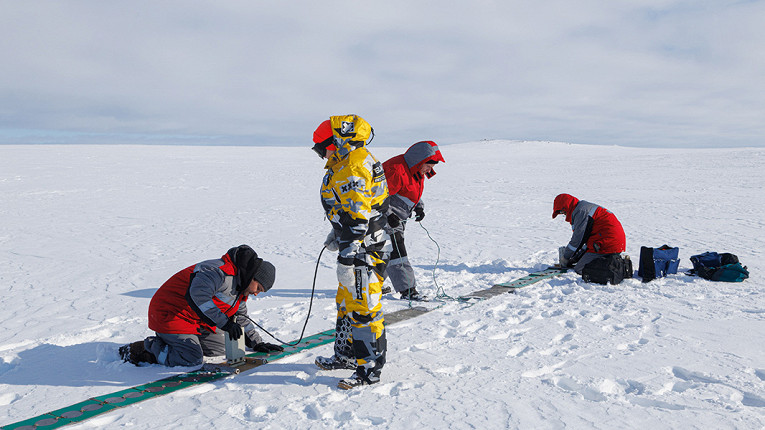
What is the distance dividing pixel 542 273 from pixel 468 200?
946 cm

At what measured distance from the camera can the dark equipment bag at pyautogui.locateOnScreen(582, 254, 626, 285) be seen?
21.9ft

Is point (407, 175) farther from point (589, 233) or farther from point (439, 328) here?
point (589, 233)

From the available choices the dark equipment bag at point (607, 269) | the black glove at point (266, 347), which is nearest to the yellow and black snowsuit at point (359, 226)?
the black glove at point (266, 347)

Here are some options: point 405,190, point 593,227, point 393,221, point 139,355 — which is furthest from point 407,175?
point 139,355

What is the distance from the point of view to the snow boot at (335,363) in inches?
159

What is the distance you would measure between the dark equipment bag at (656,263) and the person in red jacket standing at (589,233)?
0.30 m

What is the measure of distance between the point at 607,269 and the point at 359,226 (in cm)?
446

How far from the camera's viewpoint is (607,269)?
669 cm

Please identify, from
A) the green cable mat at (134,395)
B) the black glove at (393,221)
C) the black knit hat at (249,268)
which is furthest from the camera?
the black glove at (393,221)

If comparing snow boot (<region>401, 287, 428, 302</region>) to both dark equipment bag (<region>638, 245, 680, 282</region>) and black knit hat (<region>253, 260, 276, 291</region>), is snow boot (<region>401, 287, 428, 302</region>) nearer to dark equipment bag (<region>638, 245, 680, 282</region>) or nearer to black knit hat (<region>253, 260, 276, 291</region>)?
black knit hat (<region>253, 260, 276, 291</region>)

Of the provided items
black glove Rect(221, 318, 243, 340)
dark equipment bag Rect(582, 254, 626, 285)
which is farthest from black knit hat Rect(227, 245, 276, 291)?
dark equipment bag Rect(582, 254, 626, 285)

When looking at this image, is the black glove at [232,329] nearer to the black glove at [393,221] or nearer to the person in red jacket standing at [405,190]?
→ the black glove at [393,221]

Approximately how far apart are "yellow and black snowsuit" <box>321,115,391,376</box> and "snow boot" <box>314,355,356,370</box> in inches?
10.9

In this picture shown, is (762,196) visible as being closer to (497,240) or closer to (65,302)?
(497,240)
